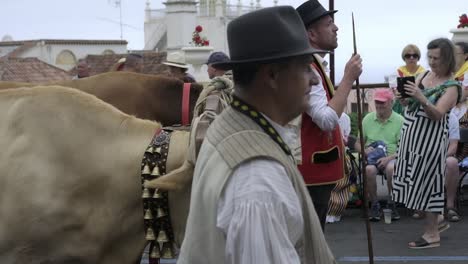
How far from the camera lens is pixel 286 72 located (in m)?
2.61

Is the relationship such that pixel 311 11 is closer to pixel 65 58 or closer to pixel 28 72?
pixel 28 72

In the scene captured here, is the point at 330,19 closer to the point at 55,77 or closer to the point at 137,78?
the point at 137,78

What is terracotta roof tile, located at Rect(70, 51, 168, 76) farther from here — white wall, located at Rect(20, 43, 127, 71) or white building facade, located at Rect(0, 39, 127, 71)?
white wall, located at Rect(20, 43, 127, 71)

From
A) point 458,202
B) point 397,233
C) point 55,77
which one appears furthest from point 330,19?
point 55,77

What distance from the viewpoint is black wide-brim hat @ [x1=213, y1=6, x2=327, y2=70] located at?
2.57 m

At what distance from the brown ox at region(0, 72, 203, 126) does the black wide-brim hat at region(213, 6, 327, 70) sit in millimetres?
3090

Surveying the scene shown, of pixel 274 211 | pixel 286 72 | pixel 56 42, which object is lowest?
pixel 274 211

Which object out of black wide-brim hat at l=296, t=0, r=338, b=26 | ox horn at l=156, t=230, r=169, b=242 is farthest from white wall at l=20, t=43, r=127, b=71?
ox horn at l=156, t=230, r=169, b=242

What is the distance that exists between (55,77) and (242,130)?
15.5 metres

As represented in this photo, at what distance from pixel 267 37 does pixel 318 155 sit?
8.40 ft

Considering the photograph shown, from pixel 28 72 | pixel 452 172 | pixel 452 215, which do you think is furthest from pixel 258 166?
pixel 28 72

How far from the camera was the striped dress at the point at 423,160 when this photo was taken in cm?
805

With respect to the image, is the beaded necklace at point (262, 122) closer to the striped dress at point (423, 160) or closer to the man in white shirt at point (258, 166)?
the man in white shirt at point (258, 166)

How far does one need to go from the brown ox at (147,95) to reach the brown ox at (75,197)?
1.42 metres
